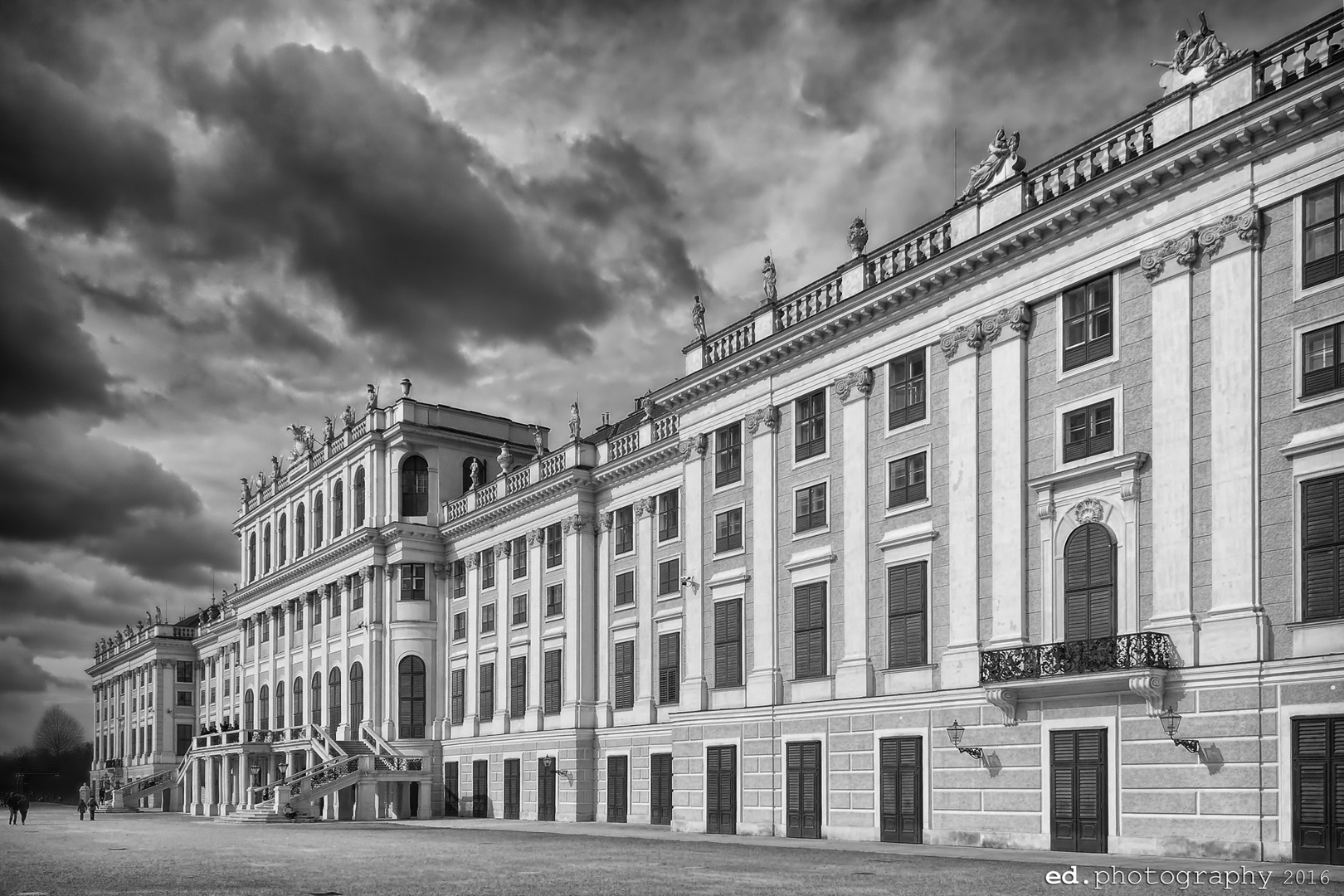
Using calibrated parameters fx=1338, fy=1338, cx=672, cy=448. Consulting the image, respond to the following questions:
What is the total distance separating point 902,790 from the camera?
122 ft

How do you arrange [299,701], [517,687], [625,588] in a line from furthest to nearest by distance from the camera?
1. [299,701]
2. [517,687]
3. [625,588]

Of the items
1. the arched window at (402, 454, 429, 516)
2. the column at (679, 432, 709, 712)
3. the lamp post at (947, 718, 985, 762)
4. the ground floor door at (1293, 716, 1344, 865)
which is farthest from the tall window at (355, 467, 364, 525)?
the ground floor door at (1293, 716, 1344, 865)

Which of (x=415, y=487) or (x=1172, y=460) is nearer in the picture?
(x=1172, y=460)

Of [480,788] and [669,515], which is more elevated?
[669,515]

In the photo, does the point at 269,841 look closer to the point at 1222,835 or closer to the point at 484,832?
the point at 484,832

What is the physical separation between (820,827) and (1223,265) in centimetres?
2015


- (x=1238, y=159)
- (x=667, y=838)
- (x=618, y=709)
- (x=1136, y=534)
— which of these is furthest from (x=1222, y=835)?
(x=618, y=709)

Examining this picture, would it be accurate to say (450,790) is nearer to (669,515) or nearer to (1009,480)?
(669,515)

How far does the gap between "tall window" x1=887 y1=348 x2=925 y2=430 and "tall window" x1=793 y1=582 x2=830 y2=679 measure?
19.3ft

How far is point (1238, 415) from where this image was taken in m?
29.0

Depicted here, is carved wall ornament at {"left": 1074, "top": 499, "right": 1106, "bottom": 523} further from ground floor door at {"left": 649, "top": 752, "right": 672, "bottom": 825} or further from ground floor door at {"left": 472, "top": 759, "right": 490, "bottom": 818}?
ground floor door at {"left": 472, "top": 759, "right": 490, "bottom": 818}

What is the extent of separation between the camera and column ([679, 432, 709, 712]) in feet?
154

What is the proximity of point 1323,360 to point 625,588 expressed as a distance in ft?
113

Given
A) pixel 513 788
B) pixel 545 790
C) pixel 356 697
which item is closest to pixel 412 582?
pixel 356 697
